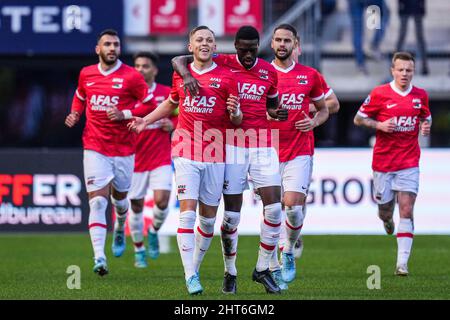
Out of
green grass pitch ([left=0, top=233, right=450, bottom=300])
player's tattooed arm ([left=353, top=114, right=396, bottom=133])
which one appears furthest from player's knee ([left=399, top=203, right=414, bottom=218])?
Answer: player's tattooed arm ([left=353, top=114, right=396, bottom=133])

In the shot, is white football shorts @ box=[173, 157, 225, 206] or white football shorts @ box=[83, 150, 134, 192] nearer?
white football shorts @ box=[173, 157, 225, 206]

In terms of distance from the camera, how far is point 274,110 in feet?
38.8

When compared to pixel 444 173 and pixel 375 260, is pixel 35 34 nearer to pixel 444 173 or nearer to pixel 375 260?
pixel 444 173

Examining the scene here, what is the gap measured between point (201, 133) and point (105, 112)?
282 centimetres

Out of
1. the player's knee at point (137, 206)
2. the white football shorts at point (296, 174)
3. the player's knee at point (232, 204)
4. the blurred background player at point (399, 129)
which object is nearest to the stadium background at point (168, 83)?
the blurred background player at point (399, 129)

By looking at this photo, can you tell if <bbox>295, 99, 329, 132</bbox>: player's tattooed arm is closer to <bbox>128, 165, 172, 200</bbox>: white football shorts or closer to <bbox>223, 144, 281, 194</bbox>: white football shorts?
<bbox>223, 144, 281, 194</bbox>: white football shorts

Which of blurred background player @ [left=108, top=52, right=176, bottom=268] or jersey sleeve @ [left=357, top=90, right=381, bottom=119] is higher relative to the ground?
jersey sleeve @ [left=357, top=90, right=381, bottom=119]

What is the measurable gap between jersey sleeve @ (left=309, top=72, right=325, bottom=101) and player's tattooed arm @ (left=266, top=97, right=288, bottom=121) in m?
1.19

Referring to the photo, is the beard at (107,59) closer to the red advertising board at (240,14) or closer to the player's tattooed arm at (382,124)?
the player's tattooed arm at (382,124)

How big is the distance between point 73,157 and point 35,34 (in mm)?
4097

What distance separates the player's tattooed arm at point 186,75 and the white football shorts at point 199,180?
681 millimetres

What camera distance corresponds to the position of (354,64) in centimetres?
2595

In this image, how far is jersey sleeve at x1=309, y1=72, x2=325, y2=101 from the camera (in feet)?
42.5

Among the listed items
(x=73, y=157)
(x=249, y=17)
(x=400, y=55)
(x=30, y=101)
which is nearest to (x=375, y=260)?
(x=400, y=55)
